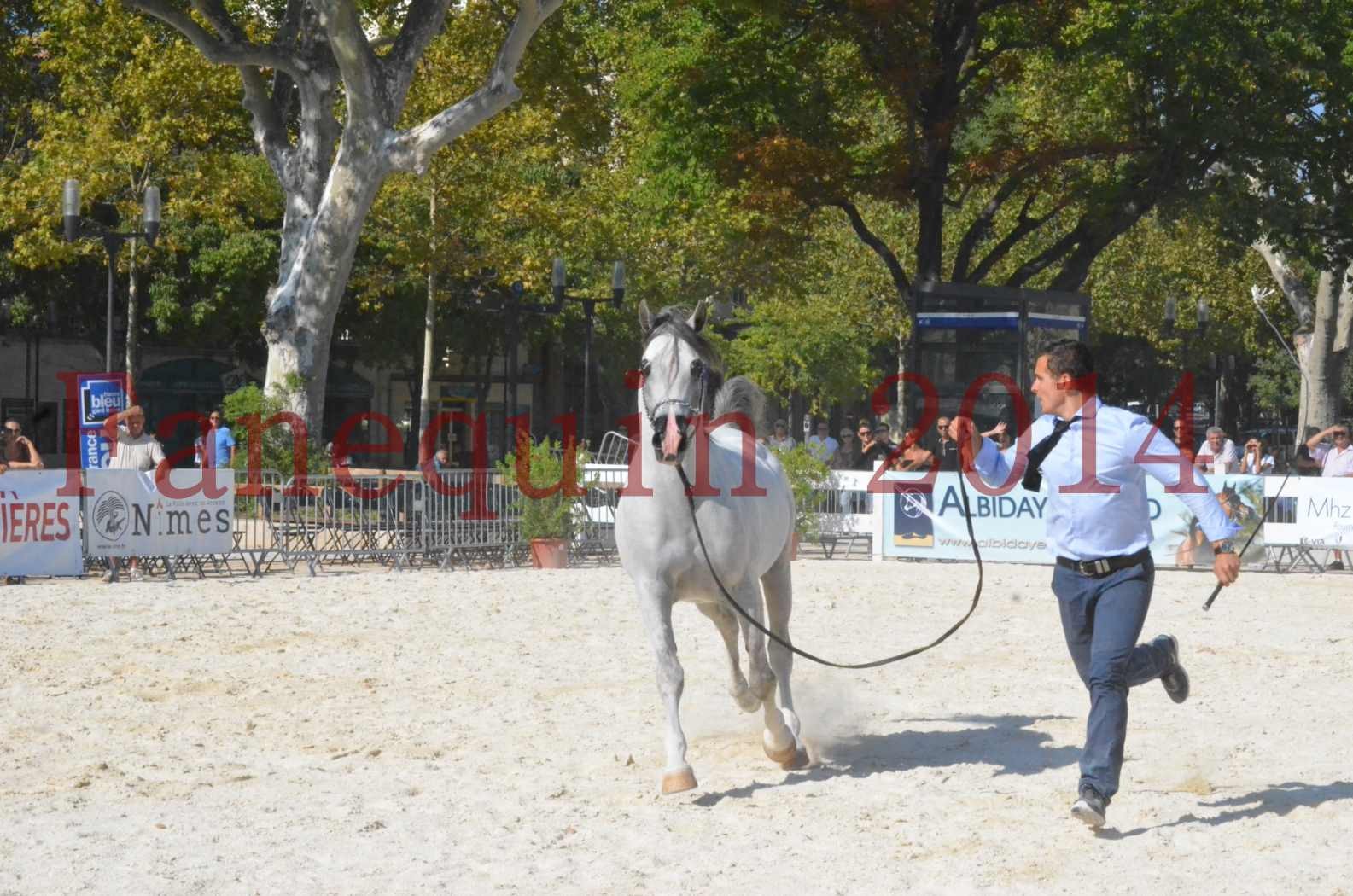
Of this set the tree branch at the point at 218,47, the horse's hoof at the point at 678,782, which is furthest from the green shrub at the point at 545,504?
the horse's hoof at the point at 678,782

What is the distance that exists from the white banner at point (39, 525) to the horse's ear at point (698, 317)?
433 inches

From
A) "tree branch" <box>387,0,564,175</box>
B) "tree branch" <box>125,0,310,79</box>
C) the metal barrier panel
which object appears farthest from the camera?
"tree branch" <box>125,0,310,79</box>

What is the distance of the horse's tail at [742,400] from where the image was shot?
834 cm

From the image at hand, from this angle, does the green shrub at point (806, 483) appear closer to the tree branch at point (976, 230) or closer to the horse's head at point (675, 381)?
the tree branch at point (976, 230)

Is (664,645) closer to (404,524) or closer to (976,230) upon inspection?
(404,524)

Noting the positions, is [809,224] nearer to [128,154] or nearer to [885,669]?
[128,154]

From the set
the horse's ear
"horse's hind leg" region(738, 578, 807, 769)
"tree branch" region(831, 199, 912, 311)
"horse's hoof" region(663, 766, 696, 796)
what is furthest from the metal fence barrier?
"horse's hoof" region(663, 766, 696, 796)

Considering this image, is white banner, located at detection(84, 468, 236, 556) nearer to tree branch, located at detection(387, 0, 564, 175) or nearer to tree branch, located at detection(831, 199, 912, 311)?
tree branch, located at detection(387, 0, 564, 175)

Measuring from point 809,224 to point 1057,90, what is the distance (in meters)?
5.92

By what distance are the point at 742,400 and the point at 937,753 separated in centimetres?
209

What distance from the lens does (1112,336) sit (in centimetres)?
6009

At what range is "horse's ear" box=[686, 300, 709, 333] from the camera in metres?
7.36

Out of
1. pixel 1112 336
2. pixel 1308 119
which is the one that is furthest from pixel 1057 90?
A: pixel 1112 336

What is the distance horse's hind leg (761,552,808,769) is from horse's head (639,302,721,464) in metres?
1.52
